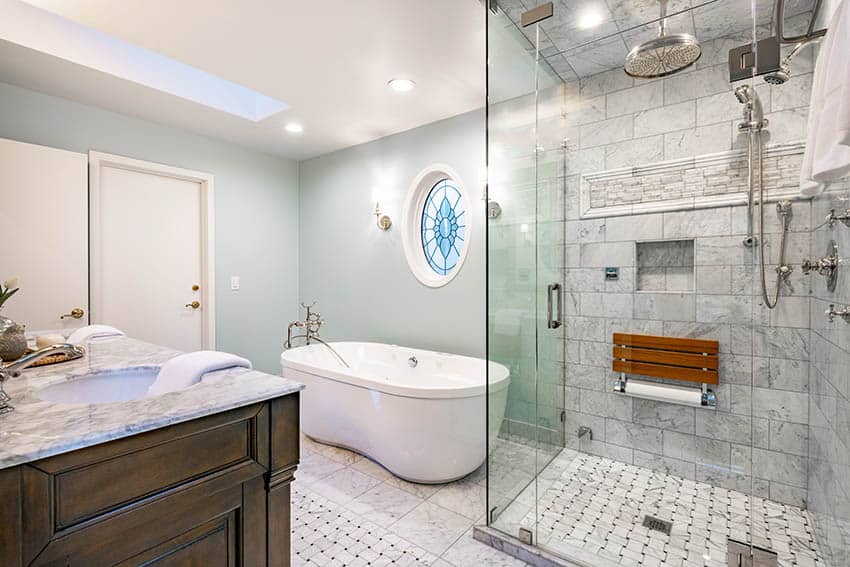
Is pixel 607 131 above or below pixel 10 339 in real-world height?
above

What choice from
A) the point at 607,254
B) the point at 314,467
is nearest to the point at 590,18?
the point at 607,254

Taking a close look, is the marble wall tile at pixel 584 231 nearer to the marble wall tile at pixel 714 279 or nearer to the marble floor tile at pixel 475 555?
the marble wall tile at pixel 714 279

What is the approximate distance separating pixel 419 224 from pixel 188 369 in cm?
249

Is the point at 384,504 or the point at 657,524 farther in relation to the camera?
the point at 384,504

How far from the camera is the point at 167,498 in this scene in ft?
2.92

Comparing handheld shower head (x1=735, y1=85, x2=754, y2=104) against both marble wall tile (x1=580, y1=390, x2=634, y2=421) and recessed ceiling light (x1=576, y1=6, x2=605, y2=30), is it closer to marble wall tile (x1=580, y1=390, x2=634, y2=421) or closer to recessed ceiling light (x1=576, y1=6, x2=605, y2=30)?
recessed ceiling light (x1=576, y1=6, x2=605, y2=30)

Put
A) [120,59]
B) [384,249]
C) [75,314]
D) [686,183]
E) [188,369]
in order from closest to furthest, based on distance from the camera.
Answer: [188,369], [686,183], [120,59], [75,314], [384,249]

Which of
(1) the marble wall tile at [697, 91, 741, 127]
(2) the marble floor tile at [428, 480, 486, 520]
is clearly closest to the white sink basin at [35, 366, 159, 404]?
(2) the marble floor tile at [428, 480, 486, 520]

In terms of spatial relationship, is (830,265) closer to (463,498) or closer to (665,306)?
(665,306)

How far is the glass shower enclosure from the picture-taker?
1811mm

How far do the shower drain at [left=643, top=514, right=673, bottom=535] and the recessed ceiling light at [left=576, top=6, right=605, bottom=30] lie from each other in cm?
242

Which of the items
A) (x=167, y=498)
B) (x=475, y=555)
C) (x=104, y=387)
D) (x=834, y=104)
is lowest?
(x=475, y=555)

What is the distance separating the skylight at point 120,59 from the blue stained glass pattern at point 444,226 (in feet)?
4.27

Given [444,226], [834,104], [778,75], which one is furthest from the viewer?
[444,226]
